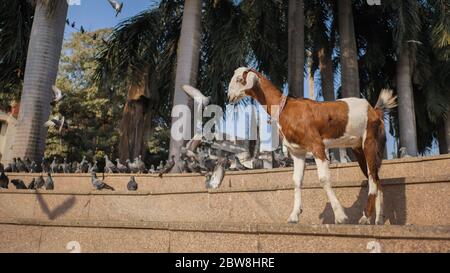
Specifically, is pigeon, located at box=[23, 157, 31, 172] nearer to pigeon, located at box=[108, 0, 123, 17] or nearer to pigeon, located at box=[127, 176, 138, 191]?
pigeon, located at box=[127, 176, 138, 191]

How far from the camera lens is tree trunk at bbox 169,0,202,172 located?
42.8 ft

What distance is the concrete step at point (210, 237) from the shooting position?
132 inches

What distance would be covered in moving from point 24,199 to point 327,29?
14894 mm

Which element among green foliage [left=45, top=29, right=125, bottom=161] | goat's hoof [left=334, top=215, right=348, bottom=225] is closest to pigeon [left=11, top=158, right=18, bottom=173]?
goat's hoof [left=334, top=215, right=348, bottom=225]

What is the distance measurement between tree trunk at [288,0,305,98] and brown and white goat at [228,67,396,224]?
8.96 m

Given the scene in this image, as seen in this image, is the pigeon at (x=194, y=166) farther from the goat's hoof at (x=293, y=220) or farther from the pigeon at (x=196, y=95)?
the goat's hoof at (x=293, y=220)

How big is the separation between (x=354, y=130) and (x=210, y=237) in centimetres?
235

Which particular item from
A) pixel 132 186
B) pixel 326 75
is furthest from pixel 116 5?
pixel 326 75

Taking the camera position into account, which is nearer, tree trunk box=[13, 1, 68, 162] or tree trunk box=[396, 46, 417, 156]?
tree trunk box=[13, 1, 68, 162]

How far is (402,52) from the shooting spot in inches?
678

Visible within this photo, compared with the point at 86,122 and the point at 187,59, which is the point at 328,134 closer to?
the point at 187,59

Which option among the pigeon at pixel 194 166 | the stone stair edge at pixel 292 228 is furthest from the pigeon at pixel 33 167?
the stone stair edge at pixel 292 228

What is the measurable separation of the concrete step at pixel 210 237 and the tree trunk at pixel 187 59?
692 cm
